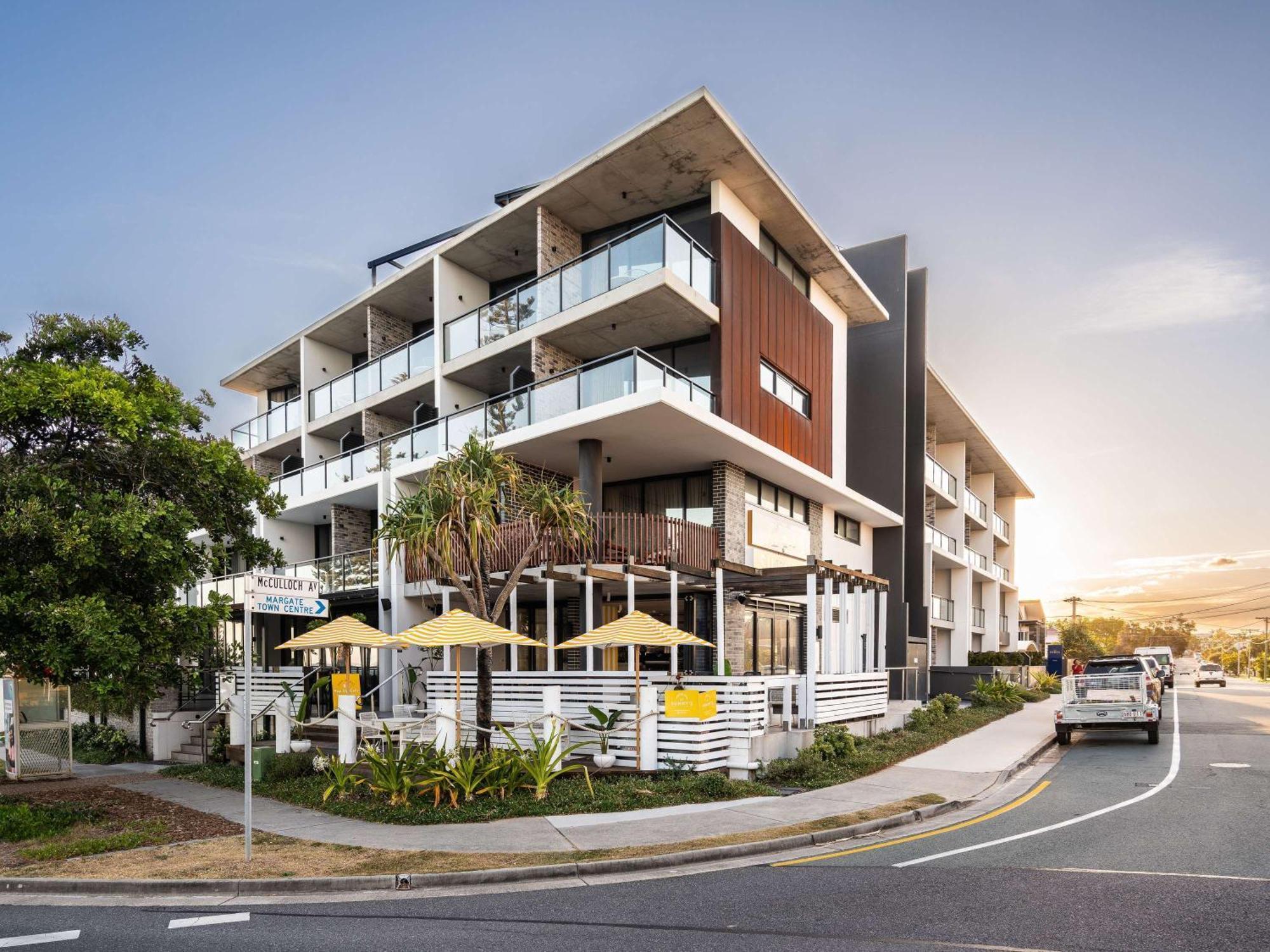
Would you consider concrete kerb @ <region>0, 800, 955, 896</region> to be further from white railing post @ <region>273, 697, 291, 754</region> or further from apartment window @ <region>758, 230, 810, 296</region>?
apartment window @ <region>758, 230, 810, 296</region>

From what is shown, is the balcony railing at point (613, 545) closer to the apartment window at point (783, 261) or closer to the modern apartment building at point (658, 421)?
the modern apartment building at point (658, 421)

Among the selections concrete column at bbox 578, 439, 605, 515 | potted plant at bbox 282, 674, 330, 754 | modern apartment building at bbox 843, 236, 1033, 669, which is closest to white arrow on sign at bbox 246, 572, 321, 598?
potted plant at bbox 282, 674, 330, 754

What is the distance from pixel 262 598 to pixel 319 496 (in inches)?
Answer: 777

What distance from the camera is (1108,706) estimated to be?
66.7 ft

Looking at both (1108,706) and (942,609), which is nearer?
(1108,706)

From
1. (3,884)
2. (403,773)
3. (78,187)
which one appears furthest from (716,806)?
(78,187)

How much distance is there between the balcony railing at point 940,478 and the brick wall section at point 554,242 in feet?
62.0

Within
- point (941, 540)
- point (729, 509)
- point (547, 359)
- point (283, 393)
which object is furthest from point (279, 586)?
point (941, 540)

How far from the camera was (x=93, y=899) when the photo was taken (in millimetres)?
8680

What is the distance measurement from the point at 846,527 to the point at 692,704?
18.0m

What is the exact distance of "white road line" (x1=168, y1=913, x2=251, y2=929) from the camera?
7.64 metres

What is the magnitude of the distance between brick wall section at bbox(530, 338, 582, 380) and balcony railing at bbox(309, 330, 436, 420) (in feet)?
15.4

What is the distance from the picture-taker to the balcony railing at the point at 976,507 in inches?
1861

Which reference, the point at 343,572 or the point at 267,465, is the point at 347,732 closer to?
the point at 343,572
